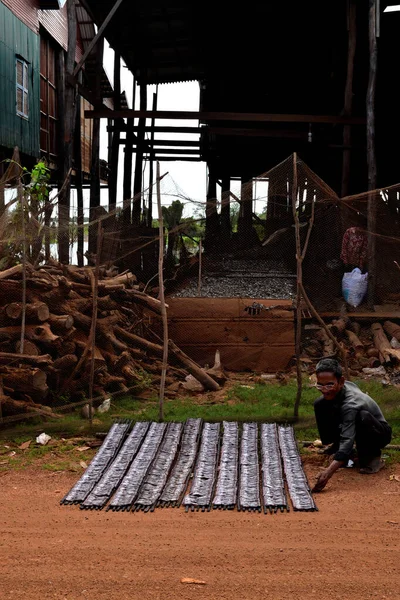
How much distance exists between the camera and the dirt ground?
433 cm

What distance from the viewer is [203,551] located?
4.93 m

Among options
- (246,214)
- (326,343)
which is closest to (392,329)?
(326,343)

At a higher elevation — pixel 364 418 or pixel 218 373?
pixel 364 418

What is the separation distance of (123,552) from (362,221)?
21.8ft

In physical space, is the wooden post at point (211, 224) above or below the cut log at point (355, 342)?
above

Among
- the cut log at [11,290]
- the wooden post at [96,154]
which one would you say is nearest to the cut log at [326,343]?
the cut log at [11,290]

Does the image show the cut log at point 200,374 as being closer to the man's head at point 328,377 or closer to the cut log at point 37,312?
the cut log at point 37,312

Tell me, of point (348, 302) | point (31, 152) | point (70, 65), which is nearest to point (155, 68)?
point (31, 152)

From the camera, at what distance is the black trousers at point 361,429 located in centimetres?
654

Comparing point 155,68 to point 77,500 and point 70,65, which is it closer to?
point 70,65

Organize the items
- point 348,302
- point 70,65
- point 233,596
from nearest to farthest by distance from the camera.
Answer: point 233,596 < point 348,302 < point 70,65

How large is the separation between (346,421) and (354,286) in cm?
537

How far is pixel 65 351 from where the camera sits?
29.8ft

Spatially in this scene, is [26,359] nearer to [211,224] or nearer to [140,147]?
[211,224]
